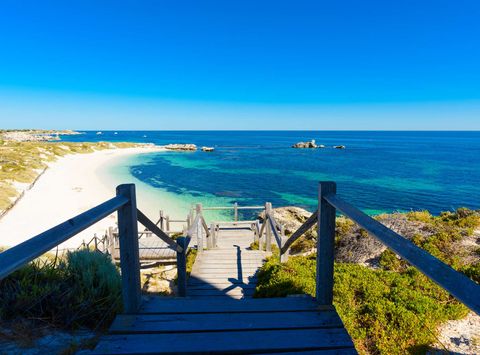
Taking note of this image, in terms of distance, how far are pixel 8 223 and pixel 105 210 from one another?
62.1ft

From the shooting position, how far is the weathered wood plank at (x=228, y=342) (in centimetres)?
221

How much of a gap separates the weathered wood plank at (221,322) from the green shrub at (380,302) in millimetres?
1501

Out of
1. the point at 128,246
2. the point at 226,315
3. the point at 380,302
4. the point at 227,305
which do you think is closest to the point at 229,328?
the point at 226,315

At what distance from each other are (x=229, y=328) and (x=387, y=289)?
350 cm

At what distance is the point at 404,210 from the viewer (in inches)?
899

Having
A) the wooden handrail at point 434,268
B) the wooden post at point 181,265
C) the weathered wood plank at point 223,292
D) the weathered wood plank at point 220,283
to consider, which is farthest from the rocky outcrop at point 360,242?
the wooden handrail at point 434,268

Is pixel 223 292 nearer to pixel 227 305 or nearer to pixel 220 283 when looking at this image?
pixel 220 283

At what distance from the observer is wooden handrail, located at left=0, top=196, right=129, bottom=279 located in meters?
1.18

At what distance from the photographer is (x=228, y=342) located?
230 cm

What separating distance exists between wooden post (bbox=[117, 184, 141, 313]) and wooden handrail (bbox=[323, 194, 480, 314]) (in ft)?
6.12

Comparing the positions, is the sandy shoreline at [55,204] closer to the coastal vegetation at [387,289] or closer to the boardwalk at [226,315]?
the coastal vegetation at [387,289]

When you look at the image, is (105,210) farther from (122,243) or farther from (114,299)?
(114,299)

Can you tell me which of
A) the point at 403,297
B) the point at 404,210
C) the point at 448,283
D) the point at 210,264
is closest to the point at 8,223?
the point at 210,264

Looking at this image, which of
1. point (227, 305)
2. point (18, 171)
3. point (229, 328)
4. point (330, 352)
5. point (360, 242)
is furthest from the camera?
point (18, 171)
